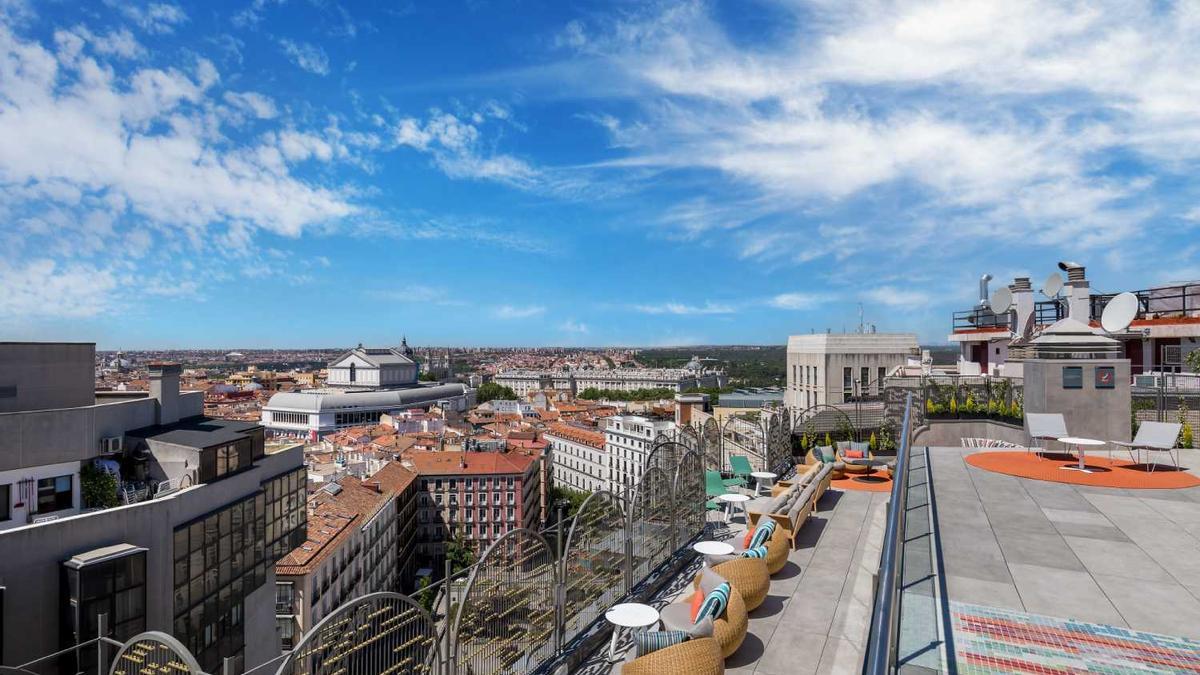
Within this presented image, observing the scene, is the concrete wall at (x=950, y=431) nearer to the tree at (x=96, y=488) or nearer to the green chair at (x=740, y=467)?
the green chair at (x=740, y=467)

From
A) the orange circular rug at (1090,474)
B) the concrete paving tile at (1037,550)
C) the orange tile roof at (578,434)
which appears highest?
the orange circular rug at (1090,474)

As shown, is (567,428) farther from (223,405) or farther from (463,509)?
(223,405)

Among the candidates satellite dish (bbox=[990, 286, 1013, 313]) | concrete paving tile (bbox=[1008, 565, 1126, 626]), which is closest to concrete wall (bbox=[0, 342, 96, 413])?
concrete paving tile (bbox=[1008, 565, 1126, 626])

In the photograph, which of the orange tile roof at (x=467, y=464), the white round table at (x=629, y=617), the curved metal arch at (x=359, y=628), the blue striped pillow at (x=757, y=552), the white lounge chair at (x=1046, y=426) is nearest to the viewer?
the curved metal arch at (x=359, y=628)

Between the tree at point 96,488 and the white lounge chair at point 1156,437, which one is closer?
the white lounge chair at point 1156,437

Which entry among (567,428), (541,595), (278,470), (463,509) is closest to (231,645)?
(278,470)

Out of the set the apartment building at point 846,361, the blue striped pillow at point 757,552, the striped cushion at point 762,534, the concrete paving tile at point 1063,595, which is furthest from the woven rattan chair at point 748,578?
the apartment building at point 846,361

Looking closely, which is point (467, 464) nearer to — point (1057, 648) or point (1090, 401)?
point (1090, 401)
